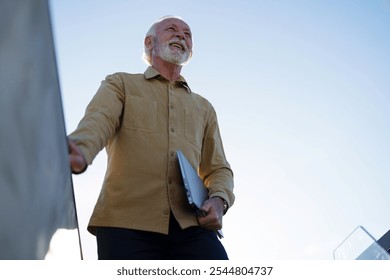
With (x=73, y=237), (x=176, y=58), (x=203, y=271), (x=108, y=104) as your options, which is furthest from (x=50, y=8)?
(x=176, y=58)

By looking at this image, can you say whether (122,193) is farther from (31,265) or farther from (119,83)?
(31,265)

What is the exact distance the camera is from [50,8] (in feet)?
2.52

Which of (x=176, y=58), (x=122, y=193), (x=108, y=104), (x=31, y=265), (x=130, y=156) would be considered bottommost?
(x=31, y=265)

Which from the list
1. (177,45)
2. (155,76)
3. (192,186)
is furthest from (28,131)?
(177,45)

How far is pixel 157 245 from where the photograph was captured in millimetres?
2115

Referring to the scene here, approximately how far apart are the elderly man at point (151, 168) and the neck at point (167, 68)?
11 centimetres

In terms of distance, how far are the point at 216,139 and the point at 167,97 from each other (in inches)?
13.9

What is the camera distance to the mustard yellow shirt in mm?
2135

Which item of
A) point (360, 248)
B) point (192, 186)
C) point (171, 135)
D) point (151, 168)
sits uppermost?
point (171, 135)

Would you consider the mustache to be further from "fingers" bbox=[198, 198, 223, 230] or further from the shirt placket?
"fingers" bbox=[198, 198, 223, 230]

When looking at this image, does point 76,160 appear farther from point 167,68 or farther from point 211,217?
point 167,68

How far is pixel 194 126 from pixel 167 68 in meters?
0.48

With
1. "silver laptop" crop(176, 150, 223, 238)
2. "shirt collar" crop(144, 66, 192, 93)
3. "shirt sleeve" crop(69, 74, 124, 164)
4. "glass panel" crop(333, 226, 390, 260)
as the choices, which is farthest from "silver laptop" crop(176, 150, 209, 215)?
"glass panel" crop(333, 226, 390, 260)

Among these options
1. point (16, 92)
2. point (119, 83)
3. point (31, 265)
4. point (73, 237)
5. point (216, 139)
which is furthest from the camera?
point (216, 139)
